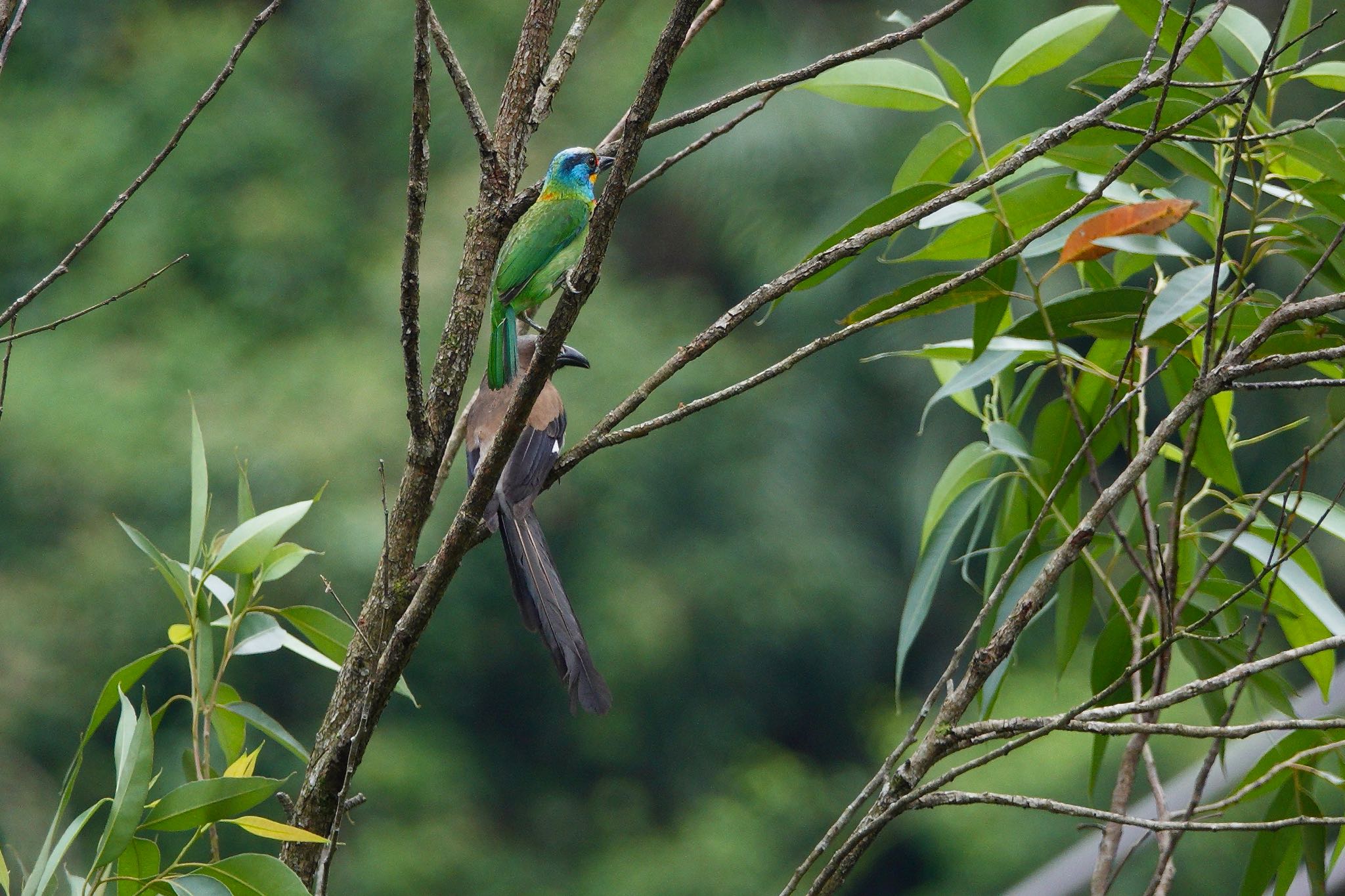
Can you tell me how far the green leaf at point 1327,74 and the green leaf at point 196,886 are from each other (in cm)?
132

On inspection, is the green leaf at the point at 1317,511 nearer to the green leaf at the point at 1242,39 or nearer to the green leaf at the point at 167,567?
the green leaf at the point at 1242,39

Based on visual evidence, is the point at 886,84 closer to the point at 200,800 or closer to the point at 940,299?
the point at 940,299

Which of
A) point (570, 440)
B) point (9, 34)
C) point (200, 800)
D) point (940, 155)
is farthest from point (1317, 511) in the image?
point (570, 440)

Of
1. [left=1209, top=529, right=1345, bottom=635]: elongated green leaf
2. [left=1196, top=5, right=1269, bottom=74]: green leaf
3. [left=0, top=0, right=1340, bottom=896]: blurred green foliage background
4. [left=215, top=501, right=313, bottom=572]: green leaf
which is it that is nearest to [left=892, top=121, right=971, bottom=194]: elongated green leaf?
[left=1196, top=5, right=1269, bottom=74]: green leaf

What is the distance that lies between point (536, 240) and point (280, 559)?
0.83 metres

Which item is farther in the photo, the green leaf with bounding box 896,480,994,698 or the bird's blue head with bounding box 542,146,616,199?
the bird's blue head with bounding box 542,146,616,199

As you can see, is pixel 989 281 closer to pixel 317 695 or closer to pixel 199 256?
pixel 317 695

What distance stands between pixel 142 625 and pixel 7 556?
0.78m

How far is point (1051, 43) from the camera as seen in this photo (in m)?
1.44

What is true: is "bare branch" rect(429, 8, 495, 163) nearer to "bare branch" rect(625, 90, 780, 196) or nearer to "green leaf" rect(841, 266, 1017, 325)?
"bare branch" rect(625, 90, 780, 196)

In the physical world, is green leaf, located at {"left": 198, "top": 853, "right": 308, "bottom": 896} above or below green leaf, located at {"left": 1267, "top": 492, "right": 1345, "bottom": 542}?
above

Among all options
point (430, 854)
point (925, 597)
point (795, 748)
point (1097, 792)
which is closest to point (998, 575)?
point (925, 597)

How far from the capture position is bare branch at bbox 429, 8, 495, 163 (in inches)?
49.2

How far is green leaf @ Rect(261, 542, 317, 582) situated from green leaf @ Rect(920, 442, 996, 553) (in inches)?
29.3
